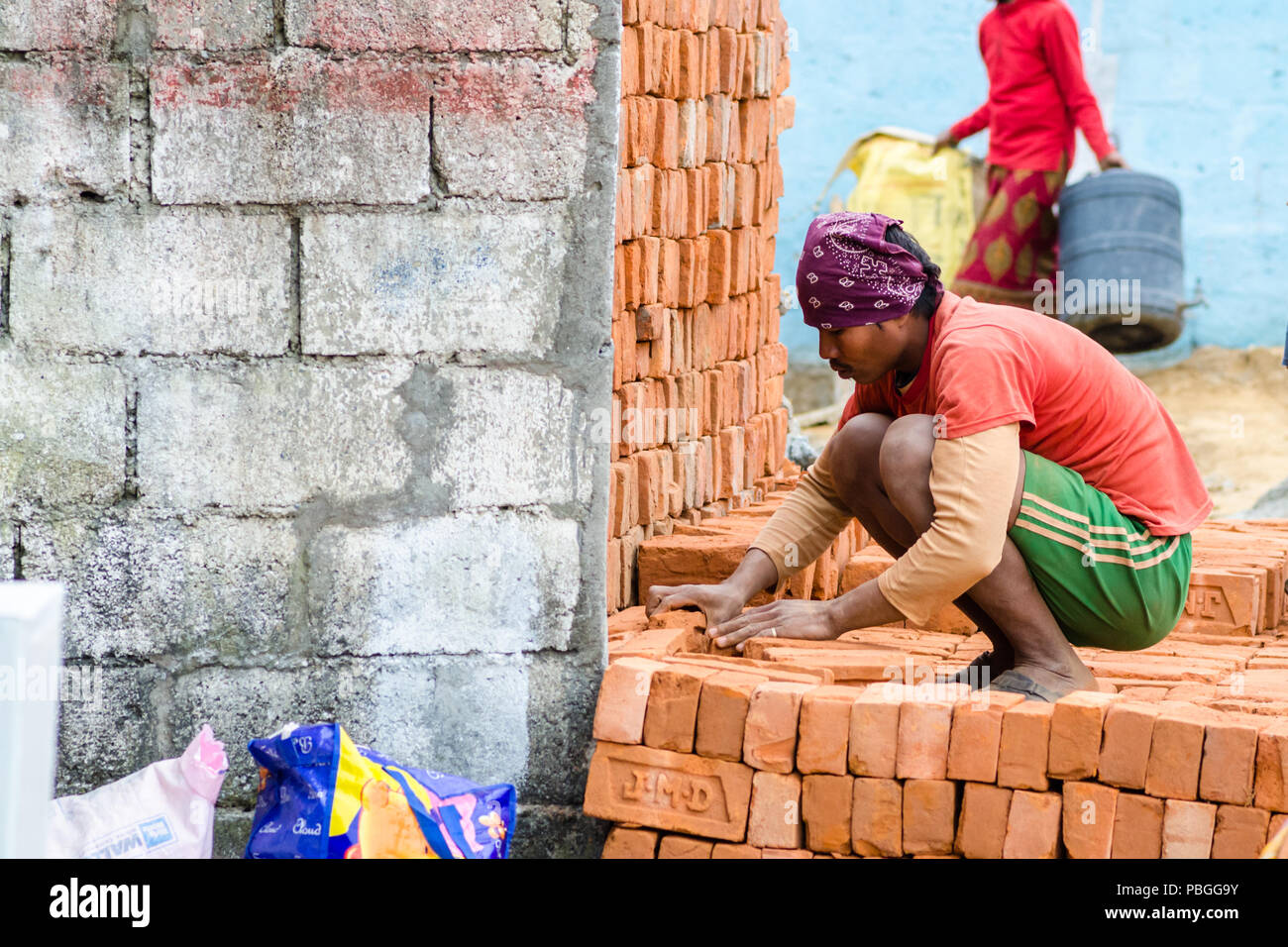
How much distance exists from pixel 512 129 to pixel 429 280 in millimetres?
341

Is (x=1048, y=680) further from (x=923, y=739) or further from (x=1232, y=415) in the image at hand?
(x=1232, y=415)

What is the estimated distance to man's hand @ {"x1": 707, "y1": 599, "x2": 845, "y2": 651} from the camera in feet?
11.3

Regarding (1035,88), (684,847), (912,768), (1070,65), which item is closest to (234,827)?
(684,847)

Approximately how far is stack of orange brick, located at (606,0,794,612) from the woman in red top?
10.4 feet

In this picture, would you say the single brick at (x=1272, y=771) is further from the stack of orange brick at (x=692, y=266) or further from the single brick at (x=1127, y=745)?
the stack of orange brick at (x=692, y=266)

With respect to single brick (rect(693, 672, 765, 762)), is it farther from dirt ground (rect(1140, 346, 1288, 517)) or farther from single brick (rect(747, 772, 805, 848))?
dirt ground (rect(1140, 346, 1288, 517))

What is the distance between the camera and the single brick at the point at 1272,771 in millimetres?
2738

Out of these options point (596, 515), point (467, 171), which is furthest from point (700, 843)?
point (467, 171)

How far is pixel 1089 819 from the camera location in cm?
288

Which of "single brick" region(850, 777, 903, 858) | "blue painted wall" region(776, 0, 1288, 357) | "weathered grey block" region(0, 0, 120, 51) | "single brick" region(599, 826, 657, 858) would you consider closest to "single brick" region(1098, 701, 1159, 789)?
"single brick" region(850, 777, 903, 858)

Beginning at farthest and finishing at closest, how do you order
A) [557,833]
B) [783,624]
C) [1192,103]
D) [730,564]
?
[1192,103], [730,564], [783,624], [557,833]

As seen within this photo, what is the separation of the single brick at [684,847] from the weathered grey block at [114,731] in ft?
3.24
